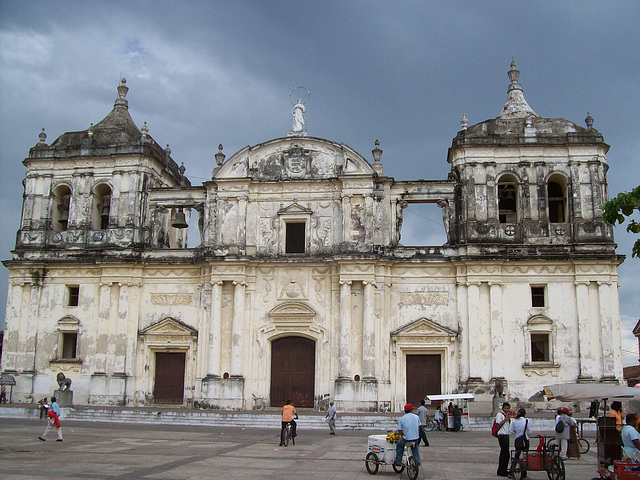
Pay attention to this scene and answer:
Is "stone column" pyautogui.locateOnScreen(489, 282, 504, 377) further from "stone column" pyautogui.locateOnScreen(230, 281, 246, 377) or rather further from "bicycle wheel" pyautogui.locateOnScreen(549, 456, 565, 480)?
"bicycle wheel" pyautogui.locateOnScreen(549, 456, 565, 480)

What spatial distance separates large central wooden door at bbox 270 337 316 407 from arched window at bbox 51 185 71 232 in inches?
512

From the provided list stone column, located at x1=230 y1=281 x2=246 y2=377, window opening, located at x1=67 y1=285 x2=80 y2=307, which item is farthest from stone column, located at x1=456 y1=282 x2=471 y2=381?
window opening, located at x1=67 y1=285 x2=80 y2=307

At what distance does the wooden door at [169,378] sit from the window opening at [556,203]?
752 inches

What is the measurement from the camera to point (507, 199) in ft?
108

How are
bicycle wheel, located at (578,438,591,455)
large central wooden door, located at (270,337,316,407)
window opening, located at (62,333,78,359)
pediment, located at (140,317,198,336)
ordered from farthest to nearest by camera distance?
1. window opening, located at (62,333,78,359)
2. pediment, located at (140,317,198,336)
3. large central wooden door, located at (270,337,316,407)
4. bicycle wheel, located at (578,438,591,455)

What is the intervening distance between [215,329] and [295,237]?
5.76m

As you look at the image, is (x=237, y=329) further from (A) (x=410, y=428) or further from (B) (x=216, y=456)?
(A) (x=410, y=428)

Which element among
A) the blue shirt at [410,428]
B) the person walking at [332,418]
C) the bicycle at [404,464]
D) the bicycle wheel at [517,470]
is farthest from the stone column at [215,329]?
the bicycle wheel at [517,470]

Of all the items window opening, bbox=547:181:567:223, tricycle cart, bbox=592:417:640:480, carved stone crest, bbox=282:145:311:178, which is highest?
carved stone crest, bbox=282:145:311:178

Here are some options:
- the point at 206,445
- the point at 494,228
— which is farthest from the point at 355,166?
the point at 206,445

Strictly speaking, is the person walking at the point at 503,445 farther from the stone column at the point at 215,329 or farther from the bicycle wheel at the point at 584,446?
the stone column at the point at 215,329

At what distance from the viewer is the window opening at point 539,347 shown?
29.4 meters

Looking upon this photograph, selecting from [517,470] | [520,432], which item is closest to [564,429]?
[520,432]

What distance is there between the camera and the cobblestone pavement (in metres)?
14.1
